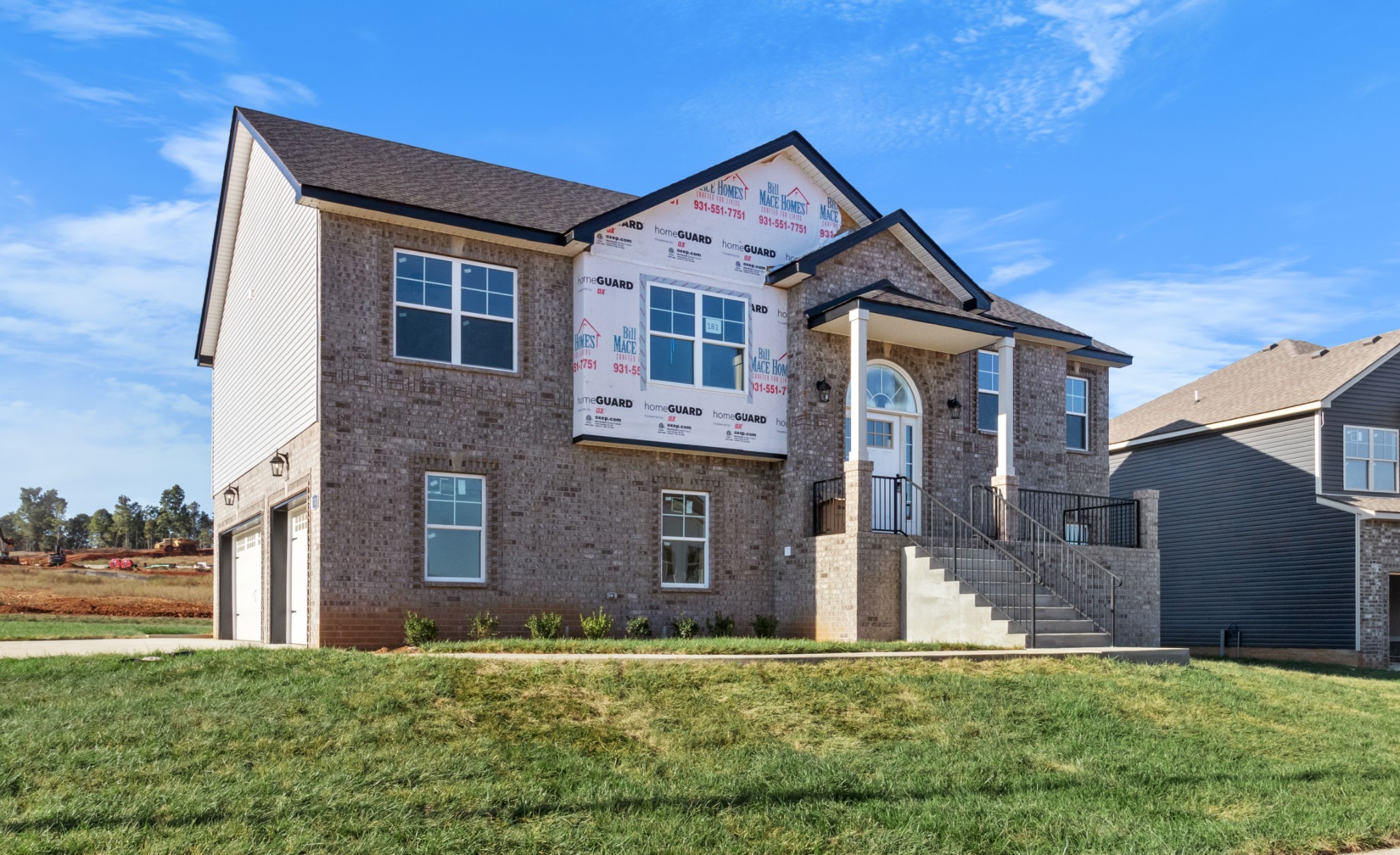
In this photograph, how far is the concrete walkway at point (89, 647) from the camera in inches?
472

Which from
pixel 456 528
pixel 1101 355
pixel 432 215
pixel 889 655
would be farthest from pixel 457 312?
pixel 1101 355

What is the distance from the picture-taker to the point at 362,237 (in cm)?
1495

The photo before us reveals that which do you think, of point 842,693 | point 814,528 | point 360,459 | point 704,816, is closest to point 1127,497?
point 814,528

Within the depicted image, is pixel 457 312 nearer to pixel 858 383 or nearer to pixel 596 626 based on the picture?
pixel 596 626

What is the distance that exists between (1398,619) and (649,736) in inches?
998

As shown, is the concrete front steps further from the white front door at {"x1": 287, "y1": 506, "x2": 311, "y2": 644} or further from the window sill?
the white front door at {"x1": 287, "y1": 506, "x2": 311, "y2": 644}

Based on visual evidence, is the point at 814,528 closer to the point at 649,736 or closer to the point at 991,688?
the point at 991,688

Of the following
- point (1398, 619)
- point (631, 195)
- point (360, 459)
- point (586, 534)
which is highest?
point (631, 195)

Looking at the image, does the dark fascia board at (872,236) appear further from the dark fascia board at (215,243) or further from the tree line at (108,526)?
the tree line at (108,526)

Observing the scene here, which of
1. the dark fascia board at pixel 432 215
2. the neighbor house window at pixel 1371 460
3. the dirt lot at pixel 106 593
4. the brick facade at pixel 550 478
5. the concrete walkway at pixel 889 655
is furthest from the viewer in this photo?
the dirt lot at pixel 106 593

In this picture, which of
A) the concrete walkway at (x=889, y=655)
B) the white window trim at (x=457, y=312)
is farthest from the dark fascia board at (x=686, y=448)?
the concrete walkway at (x=889, y=655)

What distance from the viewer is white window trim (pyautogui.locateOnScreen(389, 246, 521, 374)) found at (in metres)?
15.2

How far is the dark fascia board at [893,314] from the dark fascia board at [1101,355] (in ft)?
12.3

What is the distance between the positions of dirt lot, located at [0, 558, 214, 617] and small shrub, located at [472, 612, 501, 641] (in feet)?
57.7
